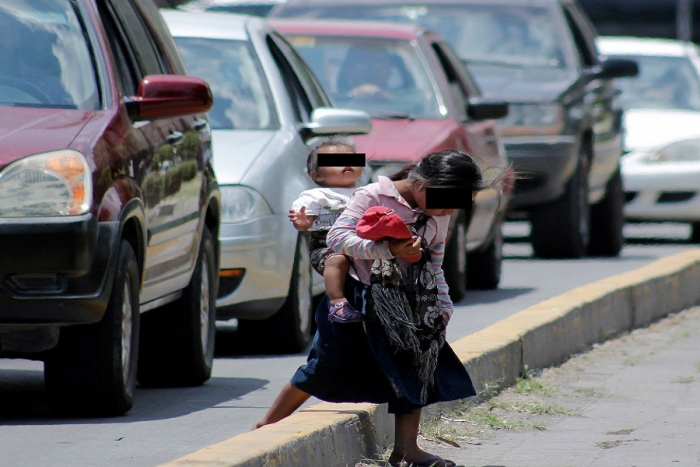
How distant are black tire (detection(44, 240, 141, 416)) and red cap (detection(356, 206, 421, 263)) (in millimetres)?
1262

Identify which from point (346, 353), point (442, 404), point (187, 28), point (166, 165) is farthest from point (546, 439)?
point (187, 28)

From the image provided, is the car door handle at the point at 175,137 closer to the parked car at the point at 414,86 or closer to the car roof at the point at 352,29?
the parked car at the point at 414,86

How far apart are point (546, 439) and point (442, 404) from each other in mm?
444

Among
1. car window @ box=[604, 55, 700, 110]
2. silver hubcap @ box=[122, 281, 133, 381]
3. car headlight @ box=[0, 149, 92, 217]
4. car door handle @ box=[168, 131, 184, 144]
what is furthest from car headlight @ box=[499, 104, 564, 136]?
car headlight @ box=[0, 149, 92, 217]

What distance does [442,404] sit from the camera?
6.22 metres

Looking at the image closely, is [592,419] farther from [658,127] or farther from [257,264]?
[658,127]

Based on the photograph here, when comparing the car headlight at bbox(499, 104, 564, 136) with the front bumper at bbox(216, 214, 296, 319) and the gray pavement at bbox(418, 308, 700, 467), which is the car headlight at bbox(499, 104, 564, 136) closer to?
the gray pavement at bbox(418, 308, 700, 467)

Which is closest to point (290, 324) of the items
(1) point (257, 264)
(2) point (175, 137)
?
(1) point (257, 264)

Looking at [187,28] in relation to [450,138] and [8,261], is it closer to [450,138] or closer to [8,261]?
[450,138]

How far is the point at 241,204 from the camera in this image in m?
7.82

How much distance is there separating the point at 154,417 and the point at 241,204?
1883 mm

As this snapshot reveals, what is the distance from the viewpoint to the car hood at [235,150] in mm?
7895

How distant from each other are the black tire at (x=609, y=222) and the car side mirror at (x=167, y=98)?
8177 mm

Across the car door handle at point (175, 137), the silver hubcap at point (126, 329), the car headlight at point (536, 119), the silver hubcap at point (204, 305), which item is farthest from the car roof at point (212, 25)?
the car headlight at point (536, 119)
